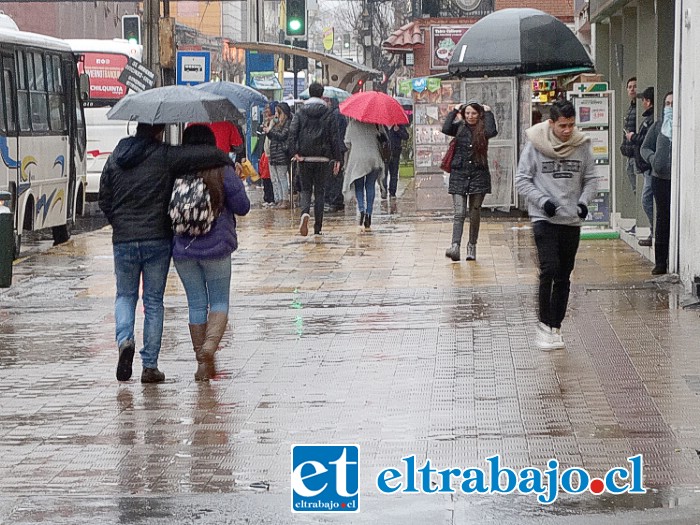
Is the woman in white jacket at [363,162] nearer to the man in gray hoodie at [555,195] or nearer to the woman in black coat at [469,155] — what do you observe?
the woman in black coat at [469,155]

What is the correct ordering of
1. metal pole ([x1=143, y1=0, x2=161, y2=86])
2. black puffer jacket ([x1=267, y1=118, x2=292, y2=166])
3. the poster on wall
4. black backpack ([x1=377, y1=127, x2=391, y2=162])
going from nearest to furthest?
the poster on wall → black backpack ([x1=377, y1=127, x2=391, y2=162]) → metal pole ([x1=143, y1=0, x2=161, y2=86]) → black puffer jacket ([x1=267, y1=118, x2=292, y2=166])

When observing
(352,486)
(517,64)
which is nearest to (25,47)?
(517,64)

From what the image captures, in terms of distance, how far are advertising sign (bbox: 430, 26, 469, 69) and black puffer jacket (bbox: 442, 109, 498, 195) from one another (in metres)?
32.6

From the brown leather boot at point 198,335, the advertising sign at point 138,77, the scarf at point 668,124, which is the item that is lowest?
the brown leather boot at point 198,335

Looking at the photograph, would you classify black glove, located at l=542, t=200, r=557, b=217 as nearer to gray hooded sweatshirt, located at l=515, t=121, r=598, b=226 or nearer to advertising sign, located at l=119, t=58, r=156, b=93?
gray hooded sweatshirt, located at l=515, t=121, r=598, b=226

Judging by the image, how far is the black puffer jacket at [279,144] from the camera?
25125mm

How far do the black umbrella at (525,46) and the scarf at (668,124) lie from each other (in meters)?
6.48

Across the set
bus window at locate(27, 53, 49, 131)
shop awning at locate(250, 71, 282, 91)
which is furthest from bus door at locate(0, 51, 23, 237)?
shop awning at locate(250, 71, 282, 91)

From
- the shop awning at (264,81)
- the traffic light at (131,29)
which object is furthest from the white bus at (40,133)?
the shop awning at (264,81)

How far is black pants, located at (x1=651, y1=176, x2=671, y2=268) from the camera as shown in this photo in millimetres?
13695

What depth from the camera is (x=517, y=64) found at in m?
20.7

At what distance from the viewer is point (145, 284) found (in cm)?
940

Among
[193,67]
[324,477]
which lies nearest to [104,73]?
[193,67]

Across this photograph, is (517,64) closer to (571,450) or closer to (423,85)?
(571,450)
